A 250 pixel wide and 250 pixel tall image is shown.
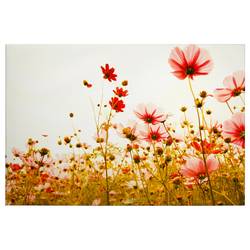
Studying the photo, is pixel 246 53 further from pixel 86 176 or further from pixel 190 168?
pixel 86 176

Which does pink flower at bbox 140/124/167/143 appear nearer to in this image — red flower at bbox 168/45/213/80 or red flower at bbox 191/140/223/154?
red flower at bbox 191/140/223/154

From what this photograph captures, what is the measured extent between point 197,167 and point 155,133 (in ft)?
1.12

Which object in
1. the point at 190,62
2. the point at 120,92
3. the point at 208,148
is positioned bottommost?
the point at 208,148

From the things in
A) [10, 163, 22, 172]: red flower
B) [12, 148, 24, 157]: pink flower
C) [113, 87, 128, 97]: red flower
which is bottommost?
[10, 163, 22, 172]: red flower

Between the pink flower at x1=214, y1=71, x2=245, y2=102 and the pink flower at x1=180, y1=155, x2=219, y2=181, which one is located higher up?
the pink flower at x1=214, y1=71, x2=245, y2=102

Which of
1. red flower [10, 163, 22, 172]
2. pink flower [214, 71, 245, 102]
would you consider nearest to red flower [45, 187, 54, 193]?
red flower [10, 163, 22, 172]

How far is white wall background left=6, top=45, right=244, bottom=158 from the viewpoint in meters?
2.62

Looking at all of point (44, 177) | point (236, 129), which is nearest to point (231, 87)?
point (236, 129)

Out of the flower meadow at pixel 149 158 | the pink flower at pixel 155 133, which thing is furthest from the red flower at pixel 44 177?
the pink flower at pixel 155 133

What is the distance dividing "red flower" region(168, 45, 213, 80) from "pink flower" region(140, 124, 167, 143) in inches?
14.0

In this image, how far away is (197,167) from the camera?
2.60 meters

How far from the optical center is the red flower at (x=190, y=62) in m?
2.60

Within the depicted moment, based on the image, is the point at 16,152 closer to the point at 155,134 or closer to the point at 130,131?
the point at 130,131
